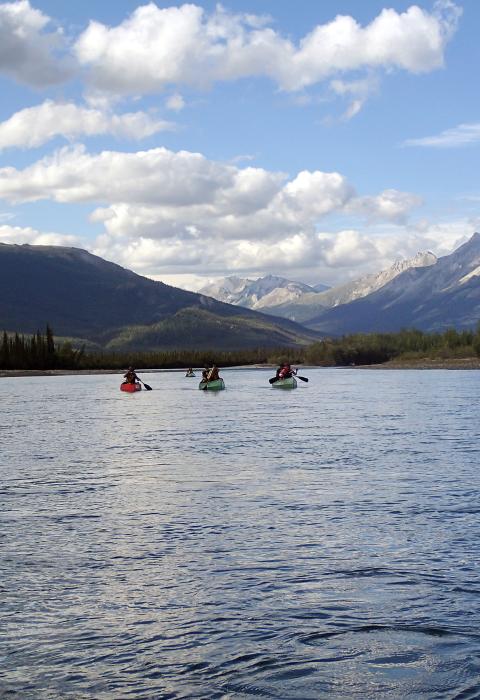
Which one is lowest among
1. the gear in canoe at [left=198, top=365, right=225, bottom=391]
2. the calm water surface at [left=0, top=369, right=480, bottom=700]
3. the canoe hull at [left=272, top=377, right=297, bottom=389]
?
the calm water surface at [left=0, top=369, right=480, bottom=700]

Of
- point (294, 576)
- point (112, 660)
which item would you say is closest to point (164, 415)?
point (294, 576)

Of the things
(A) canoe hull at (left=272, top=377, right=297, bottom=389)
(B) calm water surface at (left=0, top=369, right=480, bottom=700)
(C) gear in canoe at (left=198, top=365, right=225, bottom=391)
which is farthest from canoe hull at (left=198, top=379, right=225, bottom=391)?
(B) calm water surface at (left=0, top=369, right=480, bottom=700)

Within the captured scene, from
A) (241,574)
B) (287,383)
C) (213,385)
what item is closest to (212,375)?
(213,385)

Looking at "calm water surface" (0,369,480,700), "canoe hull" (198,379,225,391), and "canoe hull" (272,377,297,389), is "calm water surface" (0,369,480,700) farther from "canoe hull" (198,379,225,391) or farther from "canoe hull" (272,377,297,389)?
"canoe hull" (272,377,297,389)

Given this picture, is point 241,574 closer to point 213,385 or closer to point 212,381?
point 212,381

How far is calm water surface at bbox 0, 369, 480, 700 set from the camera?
15.4 m

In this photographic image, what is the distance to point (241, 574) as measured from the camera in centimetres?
2183

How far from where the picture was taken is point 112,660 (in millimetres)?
16047

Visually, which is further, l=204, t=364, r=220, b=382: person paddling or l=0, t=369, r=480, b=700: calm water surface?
l=204, t=364, r=220, b=382: person paddling

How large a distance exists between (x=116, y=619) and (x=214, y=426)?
164ft

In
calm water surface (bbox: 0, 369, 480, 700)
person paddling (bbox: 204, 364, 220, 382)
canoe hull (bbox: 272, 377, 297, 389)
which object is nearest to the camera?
calm water surface (bbox: 0, 369, 480, 700)

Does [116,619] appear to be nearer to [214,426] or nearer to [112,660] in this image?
[112,660]

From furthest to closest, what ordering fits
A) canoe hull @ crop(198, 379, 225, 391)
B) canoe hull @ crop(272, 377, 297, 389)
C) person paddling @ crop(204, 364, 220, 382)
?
canoe hull @ crop(272, 377, 297, 389) → canoe hull @ crop(198, 379, 225, 391) → person paddling @ crop(204, 364, 220, 382)

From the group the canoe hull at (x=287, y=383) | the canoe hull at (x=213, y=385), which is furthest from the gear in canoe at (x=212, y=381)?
the canoe hull at (x=287, y=383)
